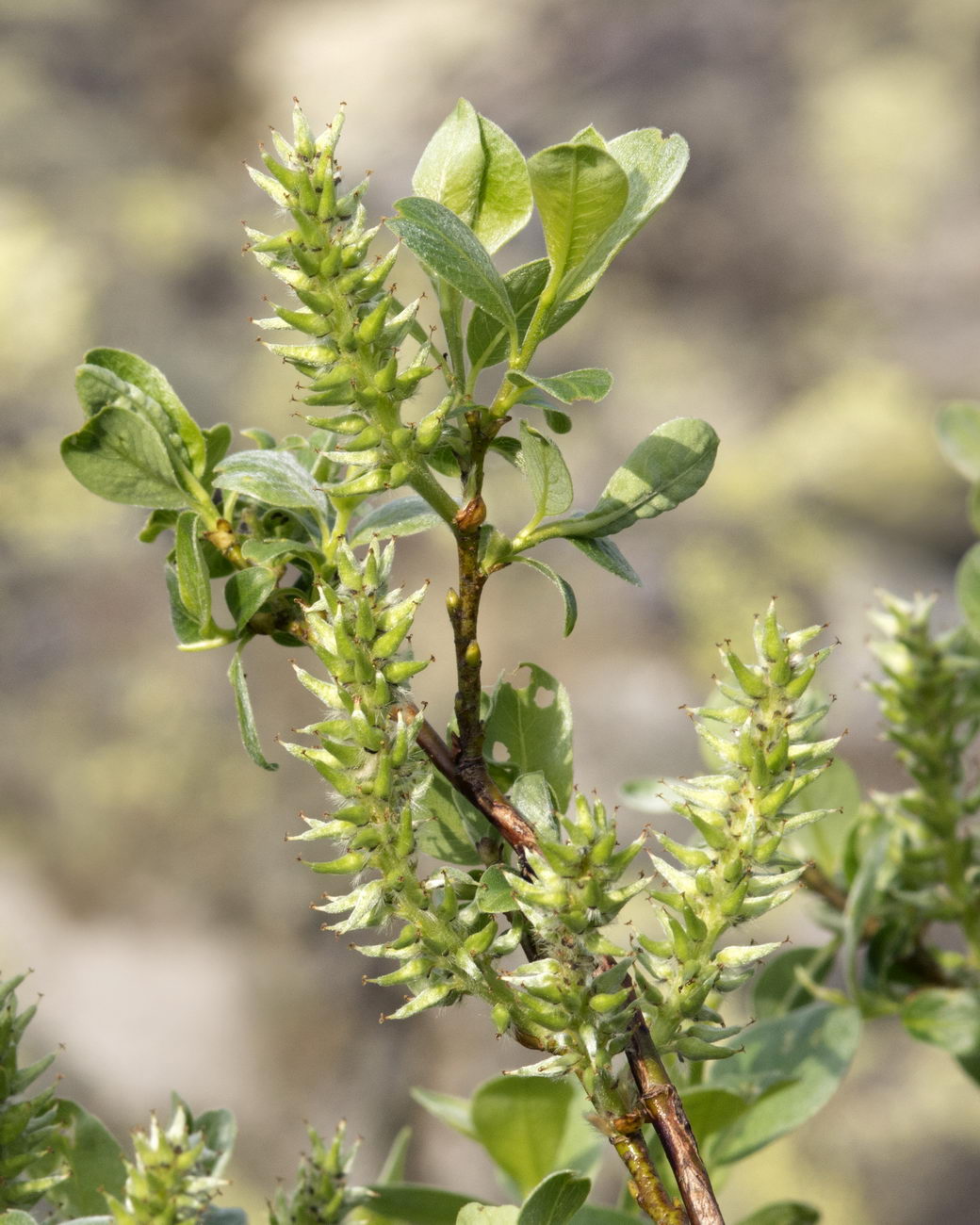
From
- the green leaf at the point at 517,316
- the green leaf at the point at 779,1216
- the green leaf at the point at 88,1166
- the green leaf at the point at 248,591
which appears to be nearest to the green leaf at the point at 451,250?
the green leaf at the point at 517,316

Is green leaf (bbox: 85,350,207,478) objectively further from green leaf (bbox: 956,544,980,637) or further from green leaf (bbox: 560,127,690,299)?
green leaf (bbox: 956,544,980,637)

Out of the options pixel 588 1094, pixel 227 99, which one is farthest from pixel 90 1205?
pixel 227 99

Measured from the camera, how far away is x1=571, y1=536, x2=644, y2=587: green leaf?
1.63 feet

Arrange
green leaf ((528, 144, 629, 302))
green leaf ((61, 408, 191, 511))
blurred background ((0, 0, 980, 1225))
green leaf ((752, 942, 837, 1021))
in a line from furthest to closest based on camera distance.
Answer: blurred background ((0, 0, 980, 1225))
green leaf ((752, 942, 837, 1021))
green leaf ((61, 408, 191, 511))
green leaf ((528, 144, 629, 302))

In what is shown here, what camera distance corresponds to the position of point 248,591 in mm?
518

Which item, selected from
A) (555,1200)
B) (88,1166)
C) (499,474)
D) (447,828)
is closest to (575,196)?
(447,828)

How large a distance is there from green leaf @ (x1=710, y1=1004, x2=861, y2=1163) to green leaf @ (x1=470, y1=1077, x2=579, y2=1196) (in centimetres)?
10

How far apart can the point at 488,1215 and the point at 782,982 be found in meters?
0.55

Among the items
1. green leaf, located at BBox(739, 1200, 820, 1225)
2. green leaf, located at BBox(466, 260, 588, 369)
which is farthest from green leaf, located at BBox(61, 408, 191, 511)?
green leaf, located at BBox(739, 1200, 820, 1225)

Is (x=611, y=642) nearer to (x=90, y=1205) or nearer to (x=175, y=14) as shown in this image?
(x=90, y=1205)

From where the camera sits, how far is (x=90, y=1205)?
62cm

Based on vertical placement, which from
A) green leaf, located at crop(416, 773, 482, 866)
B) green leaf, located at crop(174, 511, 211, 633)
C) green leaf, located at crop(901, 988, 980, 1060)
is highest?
green leaf, located at crop(174, 511, 211, 633)

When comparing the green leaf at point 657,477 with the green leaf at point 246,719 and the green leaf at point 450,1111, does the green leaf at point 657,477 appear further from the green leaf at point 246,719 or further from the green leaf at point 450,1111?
the green leaf at point 450,1111

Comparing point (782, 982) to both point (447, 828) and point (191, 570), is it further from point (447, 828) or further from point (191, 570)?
point (191, 570)
